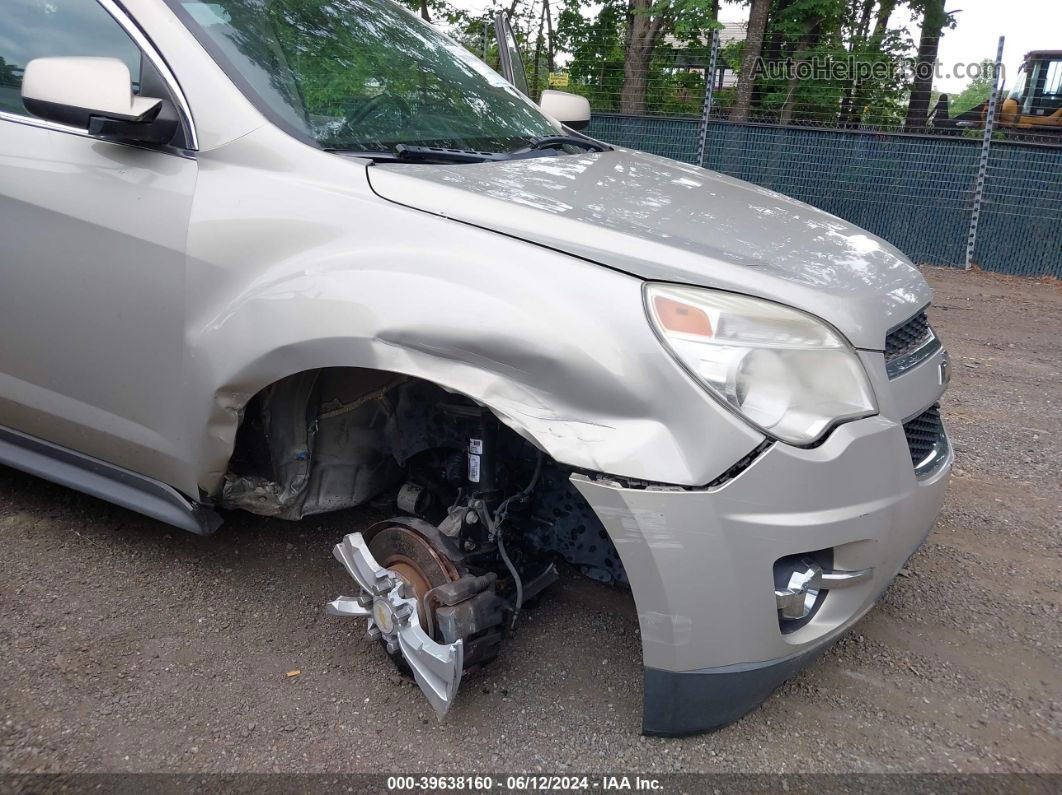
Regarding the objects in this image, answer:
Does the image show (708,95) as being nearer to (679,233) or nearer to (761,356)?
(679,233)

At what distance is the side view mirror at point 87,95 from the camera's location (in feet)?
7.06

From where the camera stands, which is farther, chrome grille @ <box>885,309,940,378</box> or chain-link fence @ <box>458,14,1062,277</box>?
chain-link fence @ <box>458,14,1062,277</box>

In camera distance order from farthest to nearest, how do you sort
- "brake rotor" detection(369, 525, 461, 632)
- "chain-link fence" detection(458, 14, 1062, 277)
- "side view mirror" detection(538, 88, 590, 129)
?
"chain-link fence" detection(458, 14, 1062, 277)
"side view mirror" detection(538, 88, 590, 129)
"brake rotor" detection(369, 525, 461, 632)

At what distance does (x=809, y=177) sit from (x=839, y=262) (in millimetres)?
8116

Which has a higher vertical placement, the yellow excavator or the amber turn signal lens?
the yellow excavator

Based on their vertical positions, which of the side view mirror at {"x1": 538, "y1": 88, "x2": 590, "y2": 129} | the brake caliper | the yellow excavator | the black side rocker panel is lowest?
the brake caliper

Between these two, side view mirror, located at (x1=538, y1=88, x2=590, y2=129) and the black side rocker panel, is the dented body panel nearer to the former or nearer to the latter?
the black side rocker panel

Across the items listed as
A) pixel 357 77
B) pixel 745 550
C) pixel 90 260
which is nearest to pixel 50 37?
pixel 90 260

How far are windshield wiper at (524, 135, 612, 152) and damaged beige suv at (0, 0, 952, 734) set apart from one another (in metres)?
0.03

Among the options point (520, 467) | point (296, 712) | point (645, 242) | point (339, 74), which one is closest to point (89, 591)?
point (296, 712)

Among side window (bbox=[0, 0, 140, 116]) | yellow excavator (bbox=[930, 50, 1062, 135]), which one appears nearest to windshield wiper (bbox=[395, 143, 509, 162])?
side window (bbox=[0, 0, 140, 116])

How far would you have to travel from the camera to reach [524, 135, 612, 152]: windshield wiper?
9.62 feet

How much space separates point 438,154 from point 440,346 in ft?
2.42

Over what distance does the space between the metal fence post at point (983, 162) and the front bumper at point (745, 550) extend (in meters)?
8.01
